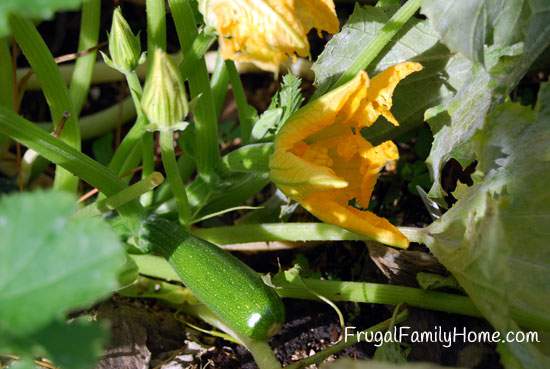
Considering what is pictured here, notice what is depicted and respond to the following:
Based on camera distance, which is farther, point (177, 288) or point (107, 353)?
point (177, 288)

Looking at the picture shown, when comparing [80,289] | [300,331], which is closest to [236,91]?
[300,331]

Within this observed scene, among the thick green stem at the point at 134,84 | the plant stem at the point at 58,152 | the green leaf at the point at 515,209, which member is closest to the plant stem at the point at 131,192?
the plant stem at the point at 58,152

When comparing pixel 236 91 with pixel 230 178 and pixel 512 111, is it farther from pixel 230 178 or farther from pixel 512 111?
pixel 512 111

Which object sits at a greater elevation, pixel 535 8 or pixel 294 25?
pixel 294 25

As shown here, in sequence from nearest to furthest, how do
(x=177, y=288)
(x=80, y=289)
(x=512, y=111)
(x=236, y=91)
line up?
1. (x=80, y=289)
2. (x=512, y=111)
3. (x=236, y=91)
4. (x=177, y=288)

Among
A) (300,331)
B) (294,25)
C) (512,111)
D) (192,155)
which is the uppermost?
(294,25)

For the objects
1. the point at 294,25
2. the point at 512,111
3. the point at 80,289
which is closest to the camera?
the point at 80,289

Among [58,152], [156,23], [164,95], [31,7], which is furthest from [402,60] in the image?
[31,7]

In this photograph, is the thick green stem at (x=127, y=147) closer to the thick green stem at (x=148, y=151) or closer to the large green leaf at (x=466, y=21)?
the thick green stem at (x=148, y=151)
